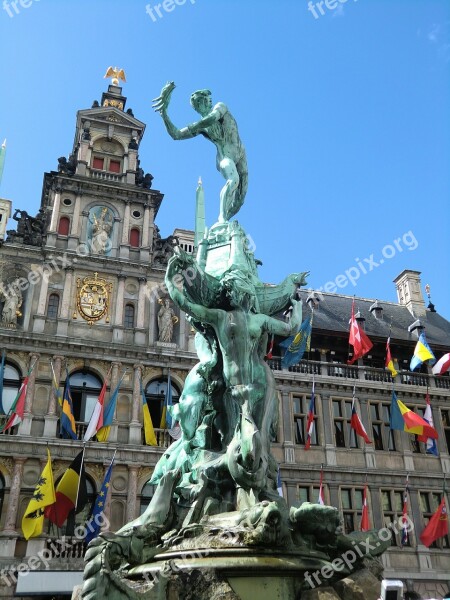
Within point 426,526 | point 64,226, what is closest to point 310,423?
point 426,526

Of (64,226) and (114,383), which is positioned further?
(64,226)

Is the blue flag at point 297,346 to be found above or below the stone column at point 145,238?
below

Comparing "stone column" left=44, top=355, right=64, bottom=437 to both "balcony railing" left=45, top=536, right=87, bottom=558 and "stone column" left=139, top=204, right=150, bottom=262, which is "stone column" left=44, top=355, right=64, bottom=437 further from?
"stone column" left=139, top=204, right=150, bottom=262

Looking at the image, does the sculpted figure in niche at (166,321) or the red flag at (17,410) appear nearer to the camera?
the red flag at (17,410)

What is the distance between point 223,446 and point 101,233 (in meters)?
18.7

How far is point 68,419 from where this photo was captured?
785 inches

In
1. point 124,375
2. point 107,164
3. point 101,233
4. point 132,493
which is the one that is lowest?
point 132,493

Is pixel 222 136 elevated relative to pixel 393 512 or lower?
elevated

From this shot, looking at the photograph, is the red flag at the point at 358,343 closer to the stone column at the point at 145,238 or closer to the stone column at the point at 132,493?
the stone column at the point at 145,238

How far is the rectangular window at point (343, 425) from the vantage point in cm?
2427

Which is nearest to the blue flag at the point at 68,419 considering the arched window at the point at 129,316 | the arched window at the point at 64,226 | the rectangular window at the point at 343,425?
the arched window at the point at 129,316

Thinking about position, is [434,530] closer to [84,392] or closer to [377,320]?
[377,320]

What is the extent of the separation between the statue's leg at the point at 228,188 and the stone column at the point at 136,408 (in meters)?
13.8

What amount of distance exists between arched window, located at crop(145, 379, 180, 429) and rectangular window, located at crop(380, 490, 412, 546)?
917 cm
